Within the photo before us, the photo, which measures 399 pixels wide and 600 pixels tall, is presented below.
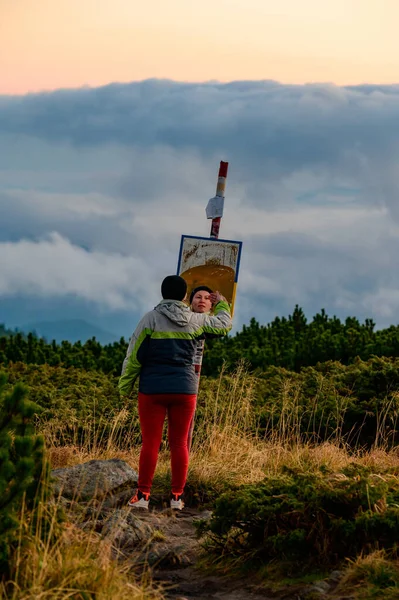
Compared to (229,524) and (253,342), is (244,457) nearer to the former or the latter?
(229,524)

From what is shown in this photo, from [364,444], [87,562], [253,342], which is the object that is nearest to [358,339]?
[253,342]

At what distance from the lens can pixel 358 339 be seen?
18.0 metres

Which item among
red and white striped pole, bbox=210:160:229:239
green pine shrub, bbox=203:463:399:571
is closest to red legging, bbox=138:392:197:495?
green pine shrub, bbox=203:463:399:571

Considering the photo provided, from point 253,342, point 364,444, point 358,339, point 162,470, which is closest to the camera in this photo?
point 162,470

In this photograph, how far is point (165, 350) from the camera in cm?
837

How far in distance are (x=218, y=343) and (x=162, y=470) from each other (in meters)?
9.39

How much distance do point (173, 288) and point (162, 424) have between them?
4.27ft

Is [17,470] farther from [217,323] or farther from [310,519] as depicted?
[217,323]

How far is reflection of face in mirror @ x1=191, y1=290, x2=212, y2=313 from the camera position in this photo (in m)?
9.34

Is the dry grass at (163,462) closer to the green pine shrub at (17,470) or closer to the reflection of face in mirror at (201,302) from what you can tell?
the green pine shrub at (17,470)

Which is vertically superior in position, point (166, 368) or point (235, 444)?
point (166, 368)

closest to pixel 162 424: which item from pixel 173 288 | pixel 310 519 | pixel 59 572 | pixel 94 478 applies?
pixel 94 478

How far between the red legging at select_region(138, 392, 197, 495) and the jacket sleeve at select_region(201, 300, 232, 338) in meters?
0.64

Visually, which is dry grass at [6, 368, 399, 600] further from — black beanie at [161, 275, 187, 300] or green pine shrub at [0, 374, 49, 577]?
black beanie at [161, 275, 187, 300]
